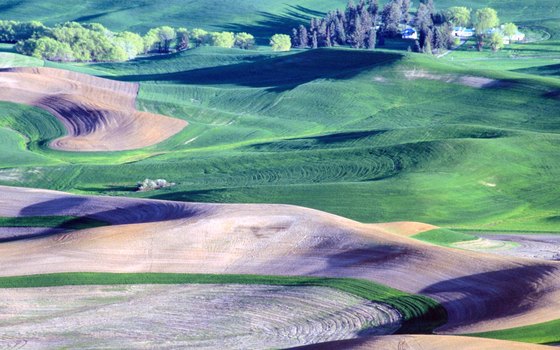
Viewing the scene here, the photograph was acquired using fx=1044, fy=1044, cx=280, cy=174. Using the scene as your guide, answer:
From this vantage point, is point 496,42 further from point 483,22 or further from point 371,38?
point 371,38

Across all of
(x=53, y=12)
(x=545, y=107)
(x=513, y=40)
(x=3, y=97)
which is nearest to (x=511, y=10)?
(x=513, y=40)

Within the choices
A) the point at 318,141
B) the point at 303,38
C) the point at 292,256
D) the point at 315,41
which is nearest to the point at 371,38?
the point at 315,41

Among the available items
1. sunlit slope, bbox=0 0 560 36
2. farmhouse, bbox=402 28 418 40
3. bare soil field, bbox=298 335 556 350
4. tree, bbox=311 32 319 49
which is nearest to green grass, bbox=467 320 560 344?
bare soil field, bbox=298 335 556 350

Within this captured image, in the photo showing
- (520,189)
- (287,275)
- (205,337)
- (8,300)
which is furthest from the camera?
(520,189)

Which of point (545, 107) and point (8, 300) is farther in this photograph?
point (545, 107)

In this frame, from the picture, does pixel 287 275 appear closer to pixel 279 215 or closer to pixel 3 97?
pixel 279 215

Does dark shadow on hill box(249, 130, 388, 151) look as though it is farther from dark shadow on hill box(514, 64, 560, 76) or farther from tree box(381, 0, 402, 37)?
tree box(381, 0, 402, 37)
